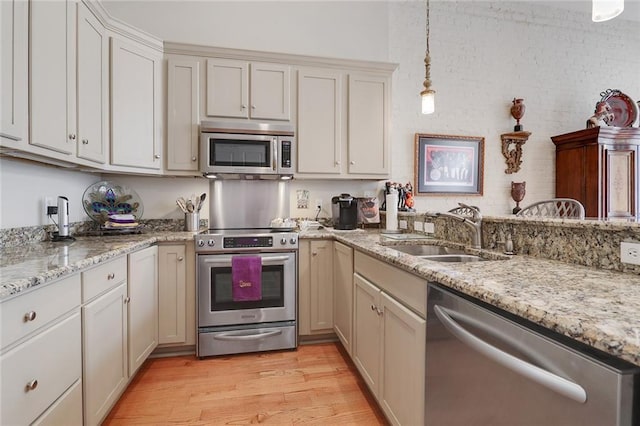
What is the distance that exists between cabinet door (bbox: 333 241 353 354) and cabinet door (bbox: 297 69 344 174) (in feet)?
2.66

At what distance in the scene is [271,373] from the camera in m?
2.06

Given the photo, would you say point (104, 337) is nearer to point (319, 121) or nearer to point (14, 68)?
point (14, 68)

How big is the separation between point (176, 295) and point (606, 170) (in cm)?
472

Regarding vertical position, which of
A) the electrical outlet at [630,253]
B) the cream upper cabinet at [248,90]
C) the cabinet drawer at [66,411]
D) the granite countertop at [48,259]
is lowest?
the cabinet drawer at [66,411]

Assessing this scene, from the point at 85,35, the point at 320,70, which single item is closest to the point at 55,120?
the point at 85,35

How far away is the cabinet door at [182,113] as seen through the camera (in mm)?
2488

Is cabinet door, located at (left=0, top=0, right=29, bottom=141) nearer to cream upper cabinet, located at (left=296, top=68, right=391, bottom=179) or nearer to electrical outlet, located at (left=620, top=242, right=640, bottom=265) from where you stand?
cream upper cabinet, located at (left=296, top=68, right=391, bottom=179)

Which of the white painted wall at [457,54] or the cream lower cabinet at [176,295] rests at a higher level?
the white painted wall at [457,54]

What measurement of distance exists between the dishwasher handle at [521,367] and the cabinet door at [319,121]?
79.1 inches

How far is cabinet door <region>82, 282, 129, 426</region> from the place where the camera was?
134cm

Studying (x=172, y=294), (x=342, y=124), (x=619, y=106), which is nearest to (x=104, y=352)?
(x=172, y=294)

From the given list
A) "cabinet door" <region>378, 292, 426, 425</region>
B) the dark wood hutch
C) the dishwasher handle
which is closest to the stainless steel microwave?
"cabinet door" <region>378, 292, 426, 425</region>

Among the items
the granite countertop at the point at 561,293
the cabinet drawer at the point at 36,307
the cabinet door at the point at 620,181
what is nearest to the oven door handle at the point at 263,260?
the cabinet drawer at the point at 36,307

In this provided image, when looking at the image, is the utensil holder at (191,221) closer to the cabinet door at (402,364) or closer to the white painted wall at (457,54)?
the white painted wall at (457,54)
